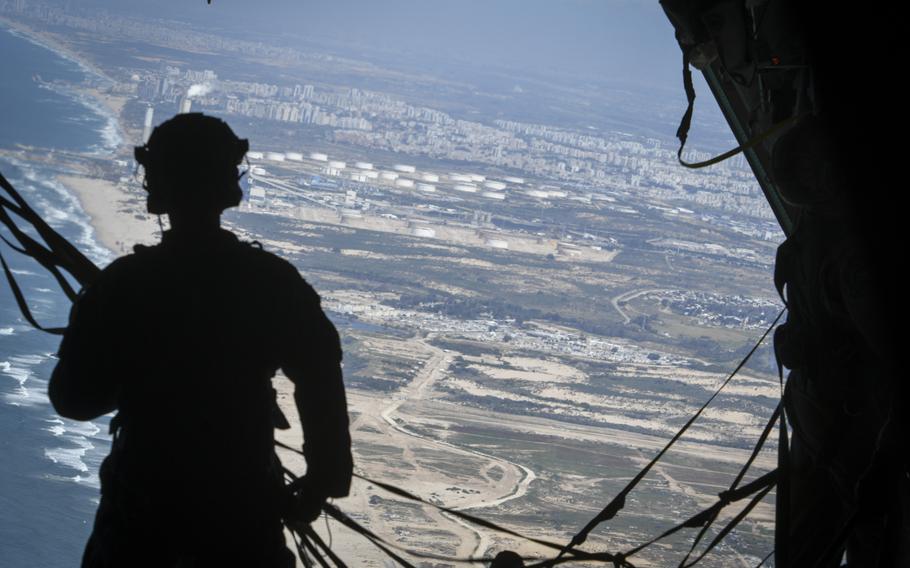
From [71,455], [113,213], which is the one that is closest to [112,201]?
[113,213]

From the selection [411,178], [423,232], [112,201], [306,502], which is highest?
[306,502]

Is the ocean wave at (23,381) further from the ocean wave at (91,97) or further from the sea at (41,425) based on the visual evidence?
the ocean wave at (91,97)

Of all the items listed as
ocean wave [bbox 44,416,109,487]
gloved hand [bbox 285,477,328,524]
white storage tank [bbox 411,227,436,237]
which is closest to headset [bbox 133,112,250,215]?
gloved hand [bbox 285,477,328,524]

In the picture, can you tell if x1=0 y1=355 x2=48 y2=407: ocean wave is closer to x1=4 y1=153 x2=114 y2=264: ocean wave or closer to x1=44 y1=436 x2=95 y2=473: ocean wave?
x1=44 y1=436 x2=95 y2=473: ocean wave

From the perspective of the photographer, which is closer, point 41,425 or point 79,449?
point 79,449

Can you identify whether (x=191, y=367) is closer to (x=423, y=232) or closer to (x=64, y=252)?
(x=64, y=252)

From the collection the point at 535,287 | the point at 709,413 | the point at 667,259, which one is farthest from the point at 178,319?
the point at 667,259
